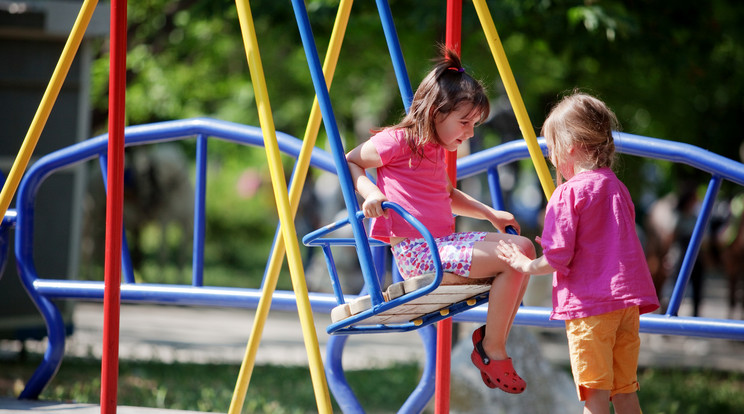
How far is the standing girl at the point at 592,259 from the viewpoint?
2629 mm

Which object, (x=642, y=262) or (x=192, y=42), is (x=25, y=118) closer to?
(x=192, y=42)

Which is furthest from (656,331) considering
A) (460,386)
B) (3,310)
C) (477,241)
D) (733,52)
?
(733,52)

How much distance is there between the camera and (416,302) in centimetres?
255

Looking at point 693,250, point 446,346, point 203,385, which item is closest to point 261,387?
point 203,385

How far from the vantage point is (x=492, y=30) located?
2994 millimetres

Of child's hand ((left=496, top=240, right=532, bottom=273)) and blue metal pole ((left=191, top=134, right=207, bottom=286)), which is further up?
blue metal pole ((left=191, top=134, right=207, bottom=286))

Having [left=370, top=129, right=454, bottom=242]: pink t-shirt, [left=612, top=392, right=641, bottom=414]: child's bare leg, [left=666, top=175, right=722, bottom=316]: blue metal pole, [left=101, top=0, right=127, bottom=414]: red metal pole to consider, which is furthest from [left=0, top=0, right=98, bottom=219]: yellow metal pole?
[left=666, top=175, right=722, bottom=316]: blue metal pole

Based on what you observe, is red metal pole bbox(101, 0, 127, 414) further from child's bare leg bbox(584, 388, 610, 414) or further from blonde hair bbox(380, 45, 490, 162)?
child's bare leg bbox(584, 388, 610, 414)

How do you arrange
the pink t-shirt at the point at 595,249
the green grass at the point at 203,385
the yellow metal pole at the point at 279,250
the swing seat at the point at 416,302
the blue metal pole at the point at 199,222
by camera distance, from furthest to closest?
the green grass at the point at 203,385, the blue metal pole at the point at 199,222, the yellow metal pole at the point at 279,250, the pink t-shirt at the point at 595,249, the swing seat at the point at 416,302

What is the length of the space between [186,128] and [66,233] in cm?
285

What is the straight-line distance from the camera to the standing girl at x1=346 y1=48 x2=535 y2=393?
2691 millimetres

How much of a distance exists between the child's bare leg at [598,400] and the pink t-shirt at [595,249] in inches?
9.3

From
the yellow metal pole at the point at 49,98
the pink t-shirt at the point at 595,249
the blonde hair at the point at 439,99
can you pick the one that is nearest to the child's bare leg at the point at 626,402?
the pink t-shirt at the point at 595,249

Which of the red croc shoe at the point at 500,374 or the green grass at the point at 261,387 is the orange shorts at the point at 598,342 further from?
the green grass at the point at 261,387
